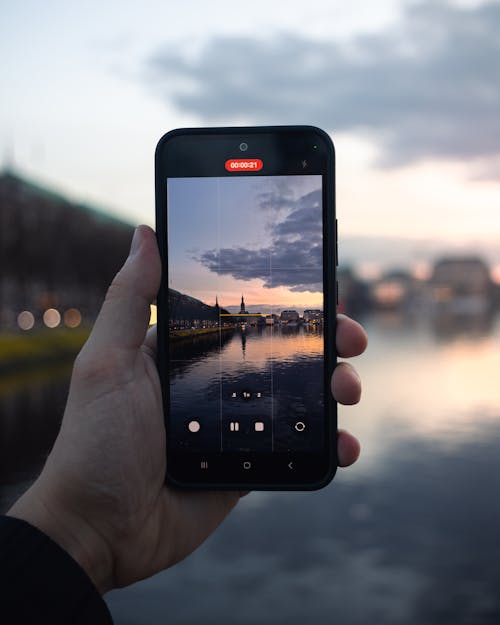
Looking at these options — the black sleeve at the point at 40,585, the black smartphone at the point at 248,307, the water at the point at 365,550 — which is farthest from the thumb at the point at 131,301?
the water at the point at 365,550

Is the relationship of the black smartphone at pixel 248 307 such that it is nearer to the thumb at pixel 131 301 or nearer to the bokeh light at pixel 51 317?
the thumb at pixel 131 301

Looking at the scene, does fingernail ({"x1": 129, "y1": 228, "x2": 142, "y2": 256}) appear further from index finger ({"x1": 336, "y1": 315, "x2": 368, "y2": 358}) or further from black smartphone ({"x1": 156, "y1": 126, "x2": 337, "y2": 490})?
index finger ({"x1": 336, "y1": 315, "x2": 368, "y2": 358})

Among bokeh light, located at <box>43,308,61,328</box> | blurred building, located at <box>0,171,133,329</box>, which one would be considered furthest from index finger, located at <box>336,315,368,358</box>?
bokeh light, located at <box>43,308,61,328</box>

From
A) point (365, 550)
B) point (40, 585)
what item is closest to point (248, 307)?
point (40, 585)

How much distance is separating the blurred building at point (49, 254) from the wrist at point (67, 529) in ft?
175

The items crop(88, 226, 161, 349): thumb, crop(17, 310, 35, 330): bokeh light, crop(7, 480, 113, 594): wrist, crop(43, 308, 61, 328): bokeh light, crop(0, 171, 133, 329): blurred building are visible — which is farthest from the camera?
crop(43, 308, 61, 328): bokeh light

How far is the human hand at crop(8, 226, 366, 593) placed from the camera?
125 inches

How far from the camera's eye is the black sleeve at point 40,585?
96.0 inches

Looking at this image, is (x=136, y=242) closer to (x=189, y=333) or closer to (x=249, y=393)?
(x=189, y=333)

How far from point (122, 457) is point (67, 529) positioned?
0.37m

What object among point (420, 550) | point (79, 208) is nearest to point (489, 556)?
point (420, 550)

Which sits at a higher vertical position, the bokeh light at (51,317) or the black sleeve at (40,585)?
the bokeh light at (51,317)

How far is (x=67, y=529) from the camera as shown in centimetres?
311

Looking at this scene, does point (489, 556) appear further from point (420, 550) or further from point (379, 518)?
point (379, 518)
